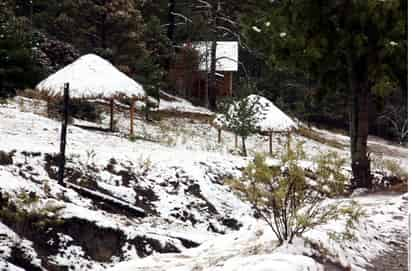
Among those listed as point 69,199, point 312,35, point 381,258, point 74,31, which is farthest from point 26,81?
point 74,31

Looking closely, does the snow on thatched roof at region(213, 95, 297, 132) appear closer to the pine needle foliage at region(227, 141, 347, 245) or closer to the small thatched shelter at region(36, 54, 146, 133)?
the small thatched shelter at region(36, 54, 146, 133)

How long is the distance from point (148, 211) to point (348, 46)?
2551 mm

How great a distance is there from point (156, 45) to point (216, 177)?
32.0 feet

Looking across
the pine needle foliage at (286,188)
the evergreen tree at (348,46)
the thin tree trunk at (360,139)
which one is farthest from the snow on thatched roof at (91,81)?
the pine needle foliage at (286,188)

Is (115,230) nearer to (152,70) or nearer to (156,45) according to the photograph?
(152,70)

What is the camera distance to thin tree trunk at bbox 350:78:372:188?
21.7 feet

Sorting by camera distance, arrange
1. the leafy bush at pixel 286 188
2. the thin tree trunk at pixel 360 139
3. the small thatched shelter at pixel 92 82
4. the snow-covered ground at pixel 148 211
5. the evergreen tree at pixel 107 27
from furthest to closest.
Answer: the evergreen tree at pixel 107 27 < the small thatched shelter at pixel 92 82 < the thin tree trunk at pixel 360 139 < the snow-covered ground at pixel 148 211 < the leafy bush at pixel 286 188

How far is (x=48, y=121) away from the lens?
8992mm

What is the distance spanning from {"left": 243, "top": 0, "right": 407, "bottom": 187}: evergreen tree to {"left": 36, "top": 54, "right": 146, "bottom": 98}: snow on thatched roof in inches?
134

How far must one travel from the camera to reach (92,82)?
30.4 ft

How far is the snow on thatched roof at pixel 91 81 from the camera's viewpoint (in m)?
9.07

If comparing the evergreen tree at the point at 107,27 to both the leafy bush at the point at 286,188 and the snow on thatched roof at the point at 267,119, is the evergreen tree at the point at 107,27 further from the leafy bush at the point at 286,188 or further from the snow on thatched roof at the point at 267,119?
the leafy bush at the point at 286,188

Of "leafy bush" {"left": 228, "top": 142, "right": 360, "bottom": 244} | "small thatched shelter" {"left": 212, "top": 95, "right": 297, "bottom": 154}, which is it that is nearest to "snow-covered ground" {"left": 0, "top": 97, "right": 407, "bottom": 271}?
"leafy bush" {"left": 228, "top": 142, "right": 360, "bottom": 244}

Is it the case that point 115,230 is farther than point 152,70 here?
No
